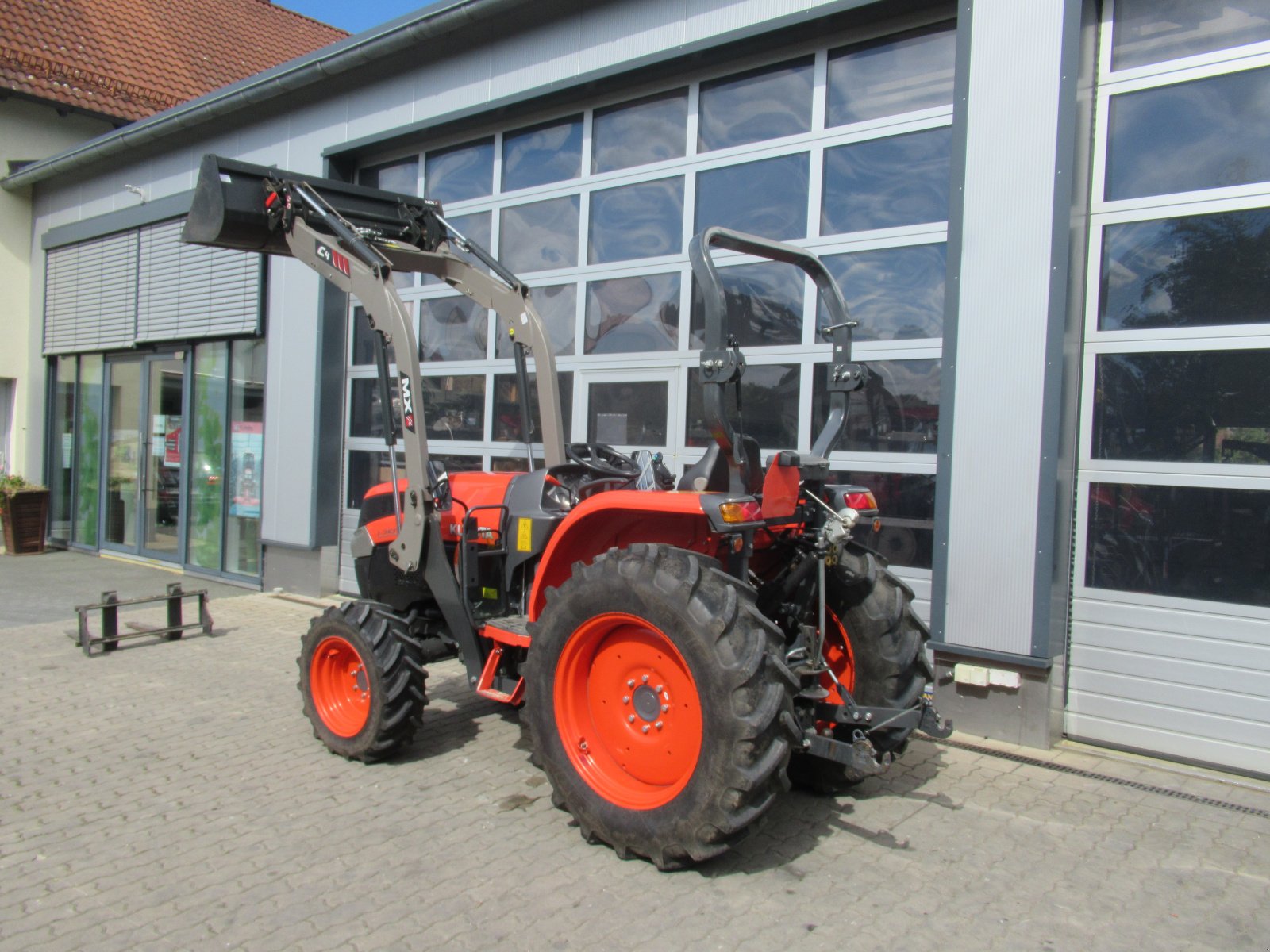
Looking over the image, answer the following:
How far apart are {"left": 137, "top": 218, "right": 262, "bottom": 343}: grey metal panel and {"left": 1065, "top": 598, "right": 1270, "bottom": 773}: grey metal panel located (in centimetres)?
803

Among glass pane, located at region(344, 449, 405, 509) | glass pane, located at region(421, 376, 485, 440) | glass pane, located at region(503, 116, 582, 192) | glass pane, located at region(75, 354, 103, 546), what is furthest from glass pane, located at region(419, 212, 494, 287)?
glass pane, located at region(75, 354, 103, 546)

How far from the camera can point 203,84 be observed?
15.0 meters

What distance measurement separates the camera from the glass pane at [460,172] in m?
8.14

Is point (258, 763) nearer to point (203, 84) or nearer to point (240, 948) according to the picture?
point (240, 948)

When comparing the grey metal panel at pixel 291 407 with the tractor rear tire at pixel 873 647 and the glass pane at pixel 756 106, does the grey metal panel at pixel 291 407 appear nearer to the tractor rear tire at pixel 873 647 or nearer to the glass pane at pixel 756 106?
the glass pane at pixel 756 106

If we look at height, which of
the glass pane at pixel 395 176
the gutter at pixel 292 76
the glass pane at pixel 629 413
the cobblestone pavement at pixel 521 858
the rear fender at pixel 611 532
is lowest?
the cobblestone pavement at pixel 521 858

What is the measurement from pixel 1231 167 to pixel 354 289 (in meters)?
4.44

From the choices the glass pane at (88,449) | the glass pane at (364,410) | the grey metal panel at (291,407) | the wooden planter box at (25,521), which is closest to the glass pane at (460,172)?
the grey metal panel at (291,407)

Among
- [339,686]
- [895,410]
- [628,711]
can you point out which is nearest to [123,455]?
[339,686]

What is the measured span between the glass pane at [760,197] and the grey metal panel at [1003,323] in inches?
49.9

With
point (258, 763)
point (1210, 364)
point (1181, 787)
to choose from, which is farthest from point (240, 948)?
point (1210, 364)

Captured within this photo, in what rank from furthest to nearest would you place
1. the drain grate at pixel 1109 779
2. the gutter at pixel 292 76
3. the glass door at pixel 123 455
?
the glass door at pixel 123 455 < the gutter at pixel 292 76 < the drain grate at pixel 1109 779

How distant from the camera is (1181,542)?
4730 mm

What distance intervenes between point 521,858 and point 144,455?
9.53 metres
